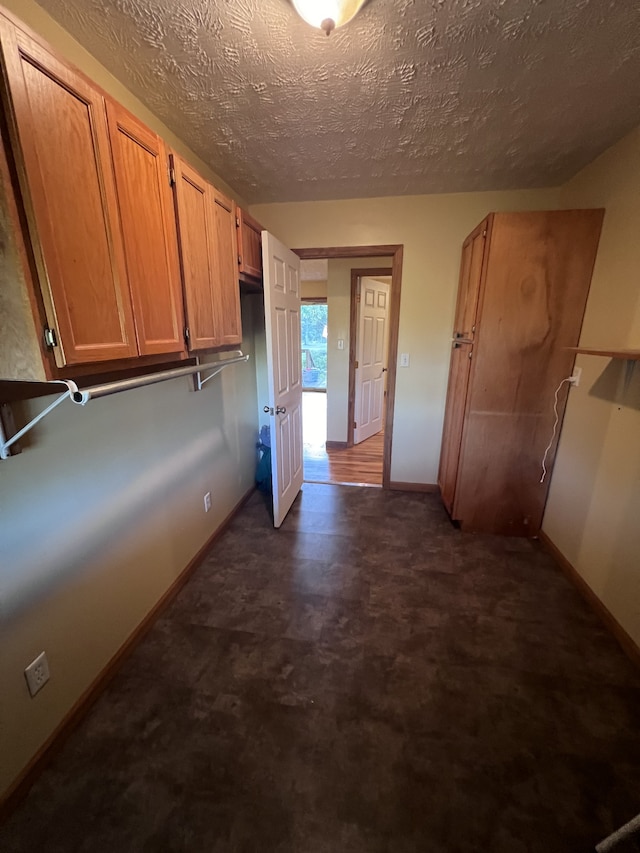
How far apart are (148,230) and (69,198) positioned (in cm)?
32

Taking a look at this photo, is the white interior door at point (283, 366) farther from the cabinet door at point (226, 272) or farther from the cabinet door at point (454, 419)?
the cabinet door at point (454, 419)

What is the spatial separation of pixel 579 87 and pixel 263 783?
117 inches

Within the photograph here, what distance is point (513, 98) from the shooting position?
4.82ft

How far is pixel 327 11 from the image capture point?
100 centimetres

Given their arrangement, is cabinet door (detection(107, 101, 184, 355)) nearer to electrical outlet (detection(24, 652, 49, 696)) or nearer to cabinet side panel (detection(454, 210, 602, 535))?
electrical outlet (detection(24, 652, 49, 696))

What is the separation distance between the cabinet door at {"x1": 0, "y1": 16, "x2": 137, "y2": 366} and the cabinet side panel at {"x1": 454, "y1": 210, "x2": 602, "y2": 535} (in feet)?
6.68

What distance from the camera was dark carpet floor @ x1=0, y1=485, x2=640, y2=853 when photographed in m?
1.03

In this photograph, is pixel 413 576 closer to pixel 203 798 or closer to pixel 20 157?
pixel 203 798

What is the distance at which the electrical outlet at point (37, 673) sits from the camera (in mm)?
1116

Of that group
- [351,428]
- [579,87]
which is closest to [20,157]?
[579,87]

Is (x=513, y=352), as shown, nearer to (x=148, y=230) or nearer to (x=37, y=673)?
(x=148, y=230)

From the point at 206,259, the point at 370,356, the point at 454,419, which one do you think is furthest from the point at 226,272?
the point at 370,356

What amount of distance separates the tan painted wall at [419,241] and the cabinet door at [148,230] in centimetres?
173

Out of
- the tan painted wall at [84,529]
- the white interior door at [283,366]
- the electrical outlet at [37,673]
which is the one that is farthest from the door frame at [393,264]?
the electrical outlet at [37,673]
